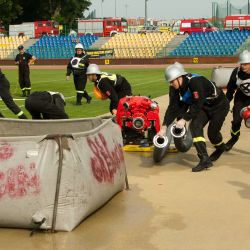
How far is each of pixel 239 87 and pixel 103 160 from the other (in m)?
3.73

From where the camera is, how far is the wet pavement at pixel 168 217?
5621 mm

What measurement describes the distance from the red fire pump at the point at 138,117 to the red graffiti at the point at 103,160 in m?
3.03

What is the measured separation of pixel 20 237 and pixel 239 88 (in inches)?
196

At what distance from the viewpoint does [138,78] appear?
95.8 ft

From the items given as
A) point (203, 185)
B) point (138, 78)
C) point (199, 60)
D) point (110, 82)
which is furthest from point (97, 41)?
point (203, 185)

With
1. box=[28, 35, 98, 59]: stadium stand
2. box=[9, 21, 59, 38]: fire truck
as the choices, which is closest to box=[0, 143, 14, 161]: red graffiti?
box=[28, 35, 98, 59]: stadium stand

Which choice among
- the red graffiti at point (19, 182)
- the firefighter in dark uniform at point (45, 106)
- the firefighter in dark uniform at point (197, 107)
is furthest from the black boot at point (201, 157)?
the red graffiti at point (19, 182)

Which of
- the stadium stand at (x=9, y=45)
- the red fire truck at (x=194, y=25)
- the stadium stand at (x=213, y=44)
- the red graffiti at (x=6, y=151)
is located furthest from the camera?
the red fire truck at (x=194, y=25)

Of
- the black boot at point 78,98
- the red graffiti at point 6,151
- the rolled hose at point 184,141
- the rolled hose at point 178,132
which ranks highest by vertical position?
the red graffiti at point 6,151

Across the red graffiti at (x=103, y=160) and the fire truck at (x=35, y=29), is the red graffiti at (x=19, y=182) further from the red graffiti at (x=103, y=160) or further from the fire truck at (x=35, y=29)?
the fire truck at (x=35, y=29)

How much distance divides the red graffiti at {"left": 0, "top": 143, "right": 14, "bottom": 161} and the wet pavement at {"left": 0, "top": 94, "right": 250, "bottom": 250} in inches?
29.7

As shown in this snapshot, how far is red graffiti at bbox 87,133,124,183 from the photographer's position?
6344 mm

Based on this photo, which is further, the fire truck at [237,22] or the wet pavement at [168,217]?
the fire truck at [237,22]

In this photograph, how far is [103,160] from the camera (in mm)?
6578
